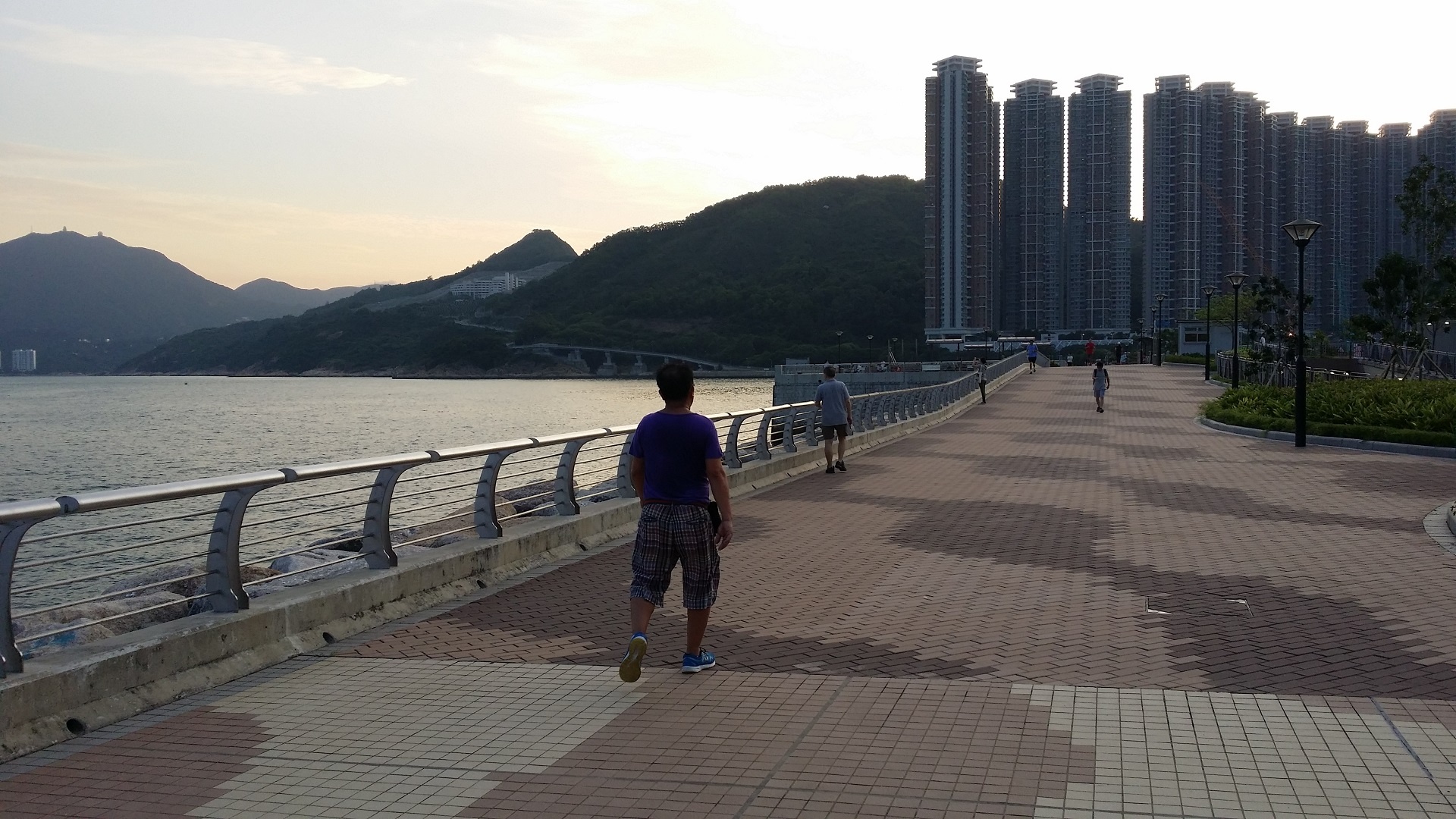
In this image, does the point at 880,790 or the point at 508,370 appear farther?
the point at 508,370

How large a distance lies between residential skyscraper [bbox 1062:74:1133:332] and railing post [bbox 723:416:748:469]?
15682 cm

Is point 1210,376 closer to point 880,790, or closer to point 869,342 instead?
point 880,790

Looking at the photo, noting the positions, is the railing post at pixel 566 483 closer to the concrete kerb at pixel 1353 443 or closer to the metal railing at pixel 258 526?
the metal railing at pixel 258 526

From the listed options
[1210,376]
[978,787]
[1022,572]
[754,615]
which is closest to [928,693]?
[978,787]

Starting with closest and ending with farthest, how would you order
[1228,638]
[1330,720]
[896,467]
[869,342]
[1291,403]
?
[1330,720]
[1228,638]
[896,467]
[1291,403]
[869,342]

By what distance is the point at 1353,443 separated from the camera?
24.6 m

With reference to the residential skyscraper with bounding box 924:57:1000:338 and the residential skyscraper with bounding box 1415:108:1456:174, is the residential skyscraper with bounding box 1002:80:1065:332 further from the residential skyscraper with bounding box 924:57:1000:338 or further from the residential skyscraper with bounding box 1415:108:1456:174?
the residential skyscraper with bounding box 1415:108:1456:174

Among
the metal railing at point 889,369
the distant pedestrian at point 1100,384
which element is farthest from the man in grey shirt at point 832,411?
the metal railing at point 889,369

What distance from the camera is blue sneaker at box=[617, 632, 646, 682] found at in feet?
21.7

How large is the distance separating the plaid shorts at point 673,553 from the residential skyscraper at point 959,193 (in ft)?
524

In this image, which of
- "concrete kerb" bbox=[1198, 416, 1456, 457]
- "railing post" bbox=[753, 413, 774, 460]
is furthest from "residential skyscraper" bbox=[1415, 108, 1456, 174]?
"railing post" bbox=[753, 413, 774, 460]

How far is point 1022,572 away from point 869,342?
155m

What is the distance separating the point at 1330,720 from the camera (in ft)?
20.0

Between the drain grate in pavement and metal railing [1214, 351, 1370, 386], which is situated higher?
metal railing [1214, 351, 1370, 386]
